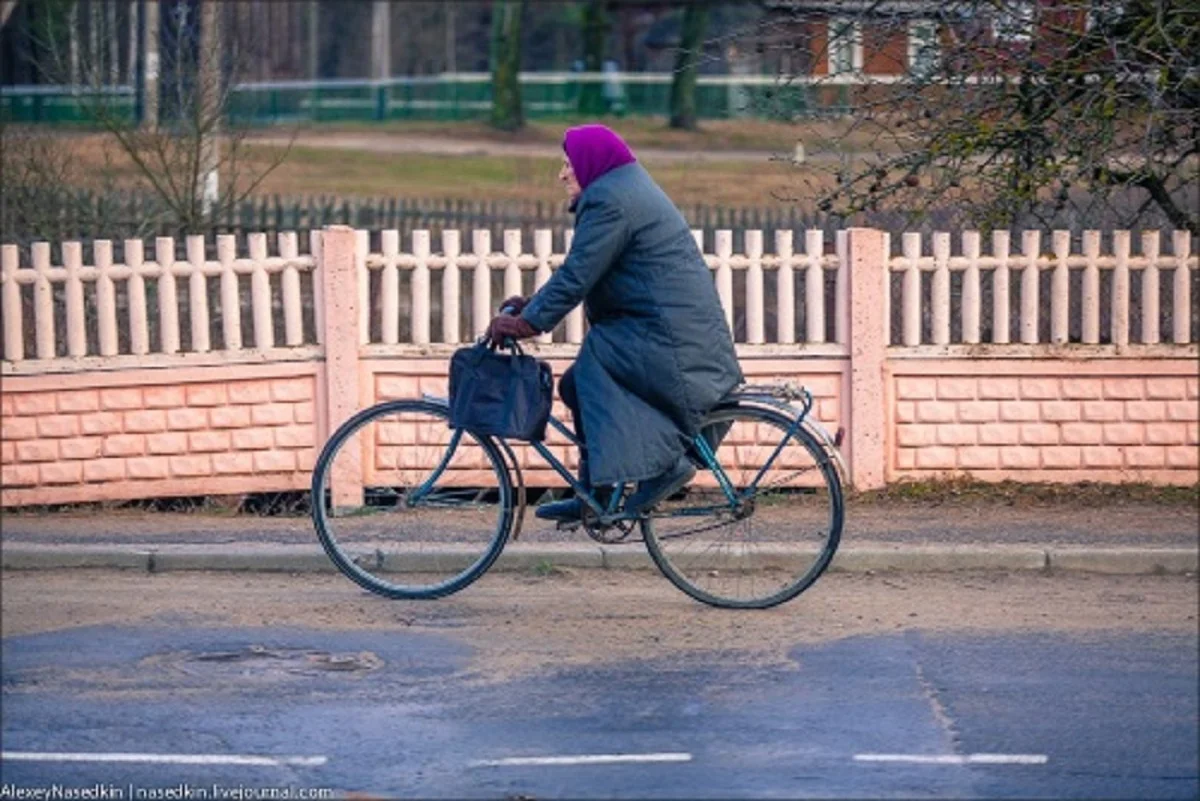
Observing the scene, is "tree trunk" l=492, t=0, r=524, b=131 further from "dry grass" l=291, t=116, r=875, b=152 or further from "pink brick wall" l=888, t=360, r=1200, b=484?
"pink brick wall" l=888, t=360, r=1200, b=484

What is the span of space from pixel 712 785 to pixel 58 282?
5.68 meters

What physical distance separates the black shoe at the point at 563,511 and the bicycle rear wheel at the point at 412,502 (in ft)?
0.44

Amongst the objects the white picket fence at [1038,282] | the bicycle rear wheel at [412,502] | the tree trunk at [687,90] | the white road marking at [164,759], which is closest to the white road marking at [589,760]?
the white road marking at [164,759]

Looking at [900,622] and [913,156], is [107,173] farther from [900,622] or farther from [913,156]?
[900,622]

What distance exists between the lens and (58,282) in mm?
10492

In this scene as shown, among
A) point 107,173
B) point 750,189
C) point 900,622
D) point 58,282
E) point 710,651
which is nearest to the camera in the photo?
point 710,651

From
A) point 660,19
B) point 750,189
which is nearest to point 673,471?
point 750,189

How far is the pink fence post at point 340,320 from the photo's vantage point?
34.5 ft

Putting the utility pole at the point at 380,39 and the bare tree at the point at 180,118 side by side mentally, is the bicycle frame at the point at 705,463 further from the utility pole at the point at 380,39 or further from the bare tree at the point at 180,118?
the utility pole at the point at 380,39

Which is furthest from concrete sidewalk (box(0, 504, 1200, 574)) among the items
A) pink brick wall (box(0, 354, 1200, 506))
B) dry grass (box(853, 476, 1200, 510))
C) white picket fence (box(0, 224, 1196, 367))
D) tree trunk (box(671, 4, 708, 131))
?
tree trunk (box(671, 4, 708, 131))

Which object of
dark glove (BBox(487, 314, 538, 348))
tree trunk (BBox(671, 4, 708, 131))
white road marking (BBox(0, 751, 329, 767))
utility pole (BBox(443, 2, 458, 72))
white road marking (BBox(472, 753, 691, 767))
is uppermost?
utility pole (BBox(443, 2, 458, 72))

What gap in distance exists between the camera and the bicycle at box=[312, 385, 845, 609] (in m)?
8.07

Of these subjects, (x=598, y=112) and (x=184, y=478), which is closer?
(x=184, y=478)

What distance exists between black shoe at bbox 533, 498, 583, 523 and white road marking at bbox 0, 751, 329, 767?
6.95ft
